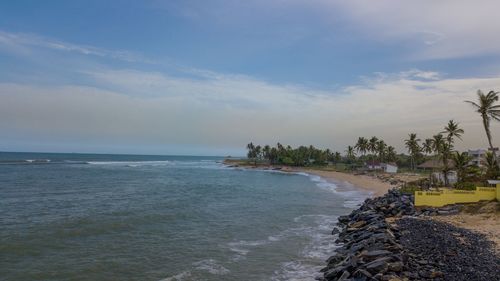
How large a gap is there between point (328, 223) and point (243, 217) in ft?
23.8

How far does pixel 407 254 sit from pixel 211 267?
9102 millimetres

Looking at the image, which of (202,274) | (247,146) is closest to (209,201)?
(202,274)

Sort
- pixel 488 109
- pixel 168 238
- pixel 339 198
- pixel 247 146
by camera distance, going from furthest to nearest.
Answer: pixel 247 146
pixel 339 198
pixel 488 109
pixel 168 238

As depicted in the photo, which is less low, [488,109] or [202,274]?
[488,109]

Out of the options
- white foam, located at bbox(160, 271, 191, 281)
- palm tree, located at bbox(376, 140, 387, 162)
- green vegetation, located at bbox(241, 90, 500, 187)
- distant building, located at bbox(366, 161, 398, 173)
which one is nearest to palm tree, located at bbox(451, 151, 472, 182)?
green vegetation, located at bbox(241, 90, 500, 187)

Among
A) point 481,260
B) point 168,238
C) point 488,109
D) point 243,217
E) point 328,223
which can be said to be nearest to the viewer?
point 481,260

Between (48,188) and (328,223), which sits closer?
(328,223)

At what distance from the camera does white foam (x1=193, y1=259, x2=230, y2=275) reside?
18459mm

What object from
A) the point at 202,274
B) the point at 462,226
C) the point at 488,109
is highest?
the point at 488,109

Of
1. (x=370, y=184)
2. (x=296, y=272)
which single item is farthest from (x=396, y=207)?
(x=370, y=184)

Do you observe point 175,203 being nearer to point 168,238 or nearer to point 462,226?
point 168,238

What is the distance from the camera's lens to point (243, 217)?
33812 mm

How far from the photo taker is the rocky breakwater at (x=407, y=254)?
564 inches

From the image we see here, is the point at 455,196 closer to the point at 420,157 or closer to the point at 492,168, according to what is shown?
the point at 492,168
